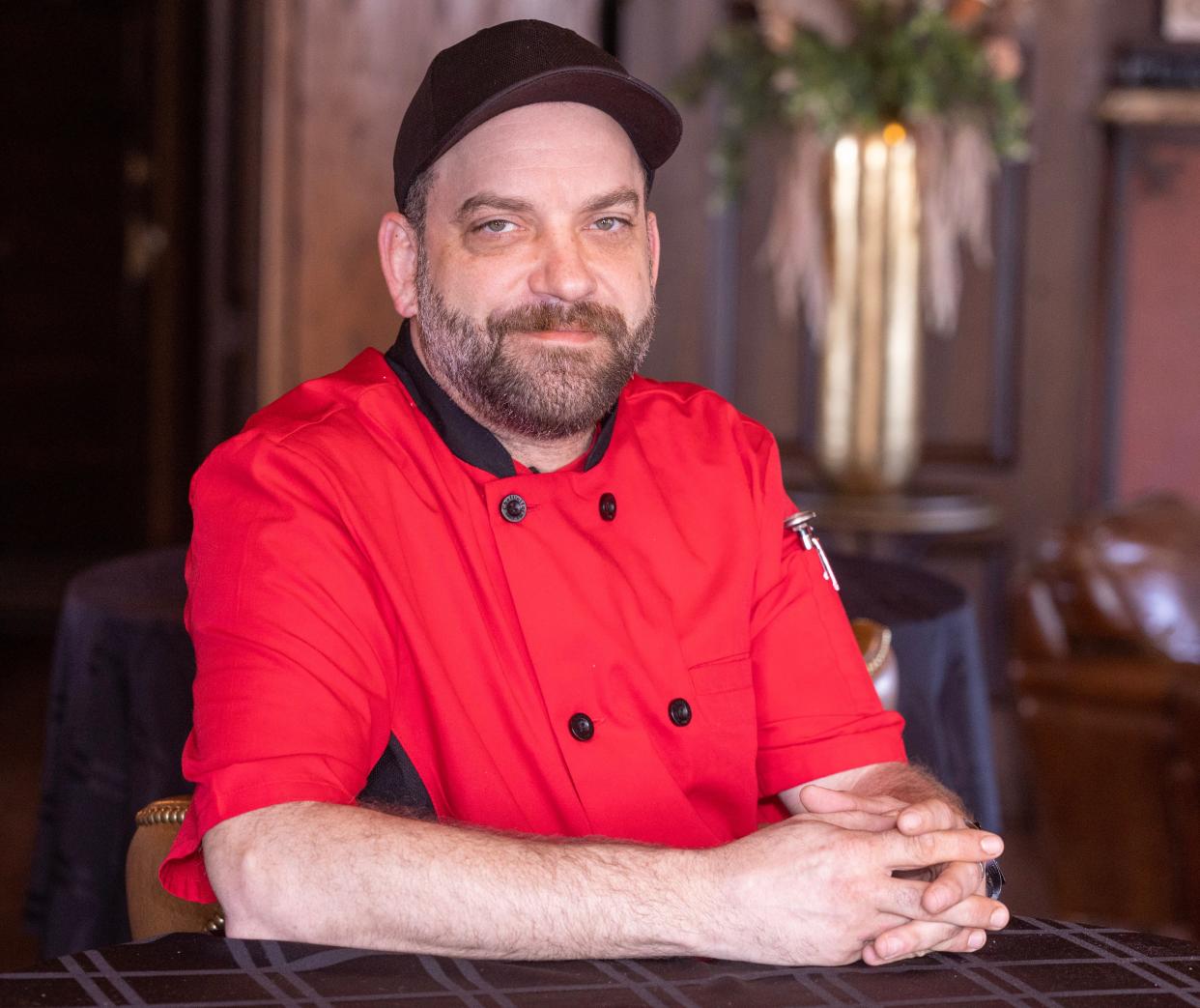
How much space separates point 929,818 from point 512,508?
1.50 ft

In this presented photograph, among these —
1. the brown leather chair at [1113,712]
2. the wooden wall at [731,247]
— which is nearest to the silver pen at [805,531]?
the brown leather chair at [1113,712]

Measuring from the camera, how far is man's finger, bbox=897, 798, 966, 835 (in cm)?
125

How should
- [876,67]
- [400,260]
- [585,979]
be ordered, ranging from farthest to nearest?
[876,67] < [400,260] < [585,979]

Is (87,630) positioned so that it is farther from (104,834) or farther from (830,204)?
(830,204)

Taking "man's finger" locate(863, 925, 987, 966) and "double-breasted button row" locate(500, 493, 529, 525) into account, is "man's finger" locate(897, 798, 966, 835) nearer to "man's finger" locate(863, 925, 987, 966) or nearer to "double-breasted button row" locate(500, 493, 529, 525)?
"man's finger" locate(863, 925, 987, 966)

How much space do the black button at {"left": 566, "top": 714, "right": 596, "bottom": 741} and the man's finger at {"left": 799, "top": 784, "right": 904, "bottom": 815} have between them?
0.72 feet

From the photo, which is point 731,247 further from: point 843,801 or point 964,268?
point 843,801

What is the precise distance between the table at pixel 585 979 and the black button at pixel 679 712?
385 mm

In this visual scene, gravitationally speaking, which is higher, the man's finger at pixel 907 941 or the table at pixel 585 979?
the table at pixel 585 979

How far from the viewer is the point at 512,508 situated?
4.69 feet

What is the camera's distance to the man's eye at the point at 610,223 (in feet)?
4.84

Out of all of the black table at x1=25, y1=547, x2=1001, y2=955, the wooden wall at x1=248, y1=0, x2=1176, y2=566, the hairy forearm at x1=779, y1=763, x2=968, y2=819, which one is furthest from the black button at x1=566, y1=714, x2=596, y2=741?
the wooden wall at x1=248, y1=0, x2=1176, y2=566

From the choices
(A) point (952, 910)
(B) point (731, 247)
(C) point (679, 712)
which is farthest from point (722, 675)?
(B) point (731, 247)

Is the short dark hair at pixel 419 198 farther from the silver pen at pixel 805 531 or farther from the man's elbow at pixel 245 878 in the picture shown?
the man's elbow at pixel 245 878
